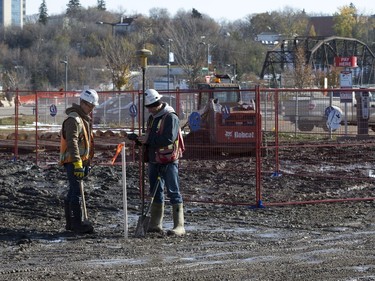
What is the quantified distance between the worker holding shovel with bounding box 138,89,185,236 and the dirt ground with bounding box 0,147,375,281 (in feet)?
1.27

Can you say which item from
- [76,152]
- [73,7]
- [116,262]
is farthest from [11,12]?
[116,262]

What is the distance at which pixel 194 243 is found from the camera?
10.6 m

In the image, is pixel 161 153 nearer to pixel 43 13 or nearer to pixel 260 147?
pixel 260 147

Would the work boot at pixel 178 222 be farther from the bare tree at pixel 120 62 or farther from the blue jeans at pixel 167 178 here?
the bare tree at pixel 120 62

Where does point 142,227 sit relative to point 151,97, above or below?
below

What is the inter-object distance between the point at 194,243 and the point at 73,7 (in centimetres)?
13802

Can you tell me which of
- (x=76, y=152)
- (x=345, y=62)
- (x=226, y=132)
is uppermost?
(x=345, y=62)

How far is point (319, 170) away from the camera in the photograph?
1956 centimetres

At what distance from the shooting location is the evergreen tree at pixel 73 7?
135 m

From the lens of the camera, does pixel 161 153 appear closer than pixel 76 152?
No

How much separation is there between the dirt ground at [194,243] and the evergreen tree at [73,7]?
122 meters

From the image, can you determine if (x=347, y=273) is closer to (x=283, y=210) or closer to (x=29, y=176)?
(x=283, y=210)

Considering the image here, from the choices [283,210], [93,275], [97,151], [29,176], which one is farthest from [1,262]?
[97,151]

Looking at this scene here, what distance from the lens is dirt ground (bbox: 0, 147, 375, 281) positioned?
28.8ft
